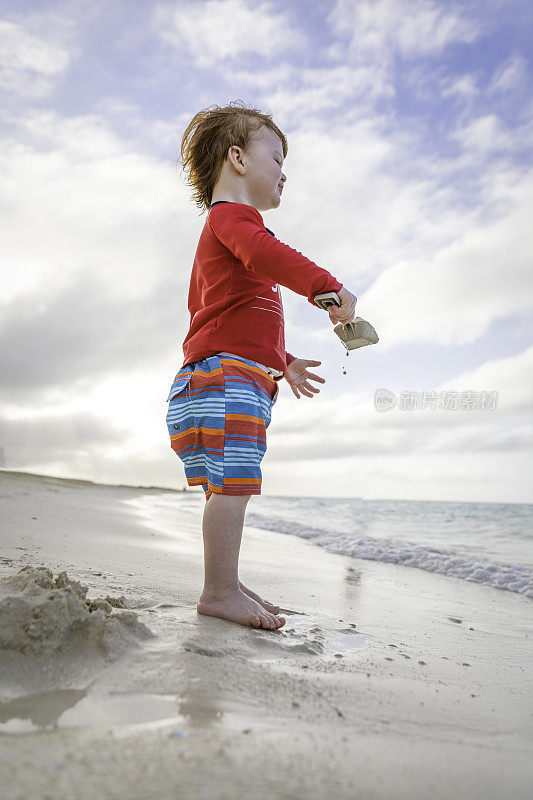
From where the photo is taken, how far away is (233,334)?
7.06 ft

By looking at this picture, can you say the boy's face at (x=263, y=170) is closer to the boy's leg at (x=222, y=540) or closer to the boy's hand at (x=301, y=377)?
the boy's hand at (x=301, y=377)

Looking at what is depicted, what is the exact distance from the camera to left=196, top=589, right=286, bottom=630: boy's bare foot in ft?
5.98

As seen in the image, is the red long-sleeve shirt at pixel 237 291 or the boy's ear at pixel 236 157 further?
the boy's ear at pixel 236 157

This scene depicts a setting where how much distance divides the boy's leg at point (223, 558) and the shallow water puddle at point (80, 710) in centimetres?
84

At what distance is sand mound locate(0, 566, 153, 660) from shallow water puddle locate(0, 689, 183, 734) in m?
0.17

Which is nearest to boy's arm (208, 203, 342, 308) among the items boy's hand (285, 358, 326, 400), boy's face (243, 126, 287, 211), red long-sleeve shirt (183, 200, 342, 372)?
red long-sleeve shirt (183, 200, 342, 372)

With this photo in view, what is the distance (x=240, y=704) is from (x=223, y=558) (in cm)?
87

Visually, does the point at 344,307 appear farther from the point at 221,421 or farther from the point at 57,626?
the point at 57,626

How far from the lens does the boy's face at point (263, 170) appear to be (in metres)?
2.41

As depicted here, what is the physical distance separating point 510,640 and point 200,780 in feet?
6.51

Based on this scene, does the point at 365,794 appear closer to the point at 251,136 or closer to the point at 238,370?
the point at 238,370

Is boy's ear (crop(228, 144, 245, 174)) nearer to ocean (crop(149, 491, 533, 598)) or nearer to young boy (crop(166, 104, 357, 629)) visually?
young boy (crop(166, 104, 357, 629))

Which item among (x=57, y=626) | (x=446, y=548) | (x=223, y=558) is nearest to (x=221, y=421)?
(x=223, y=558)

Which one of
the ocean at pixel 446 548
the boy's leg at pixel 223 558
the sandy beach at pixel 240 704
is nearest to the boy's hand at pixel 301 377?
the boy's leg at pixel 223 558
